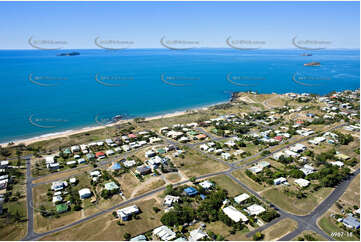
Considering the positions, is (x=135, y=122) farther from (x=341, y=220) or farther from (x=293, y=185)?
(x=341, y=220)

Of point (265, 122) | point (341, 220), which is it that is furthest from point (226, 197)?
point (265, 122)

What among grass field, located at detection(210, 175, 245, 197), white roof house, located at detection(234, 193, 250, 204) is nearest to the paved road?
grass field, located at detection(210, 175, 245, 197)

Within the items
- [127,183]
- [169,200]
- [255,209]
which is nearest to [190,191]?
[169,200]

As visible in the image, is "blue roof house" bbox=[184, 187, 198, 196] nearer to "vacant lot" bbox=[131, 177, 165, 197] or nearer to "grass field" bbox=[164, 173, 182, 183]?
"grass field" bbox=[164, 173, 182, 183]

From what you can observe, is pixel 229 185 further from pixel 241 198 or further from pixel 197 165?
pixel 197 165

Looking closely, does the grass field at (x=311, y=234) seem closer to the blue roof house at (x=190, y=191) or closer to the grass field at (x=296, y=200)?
the grass field at (x=296, y=200)
